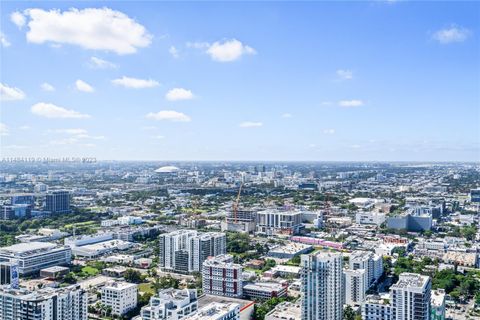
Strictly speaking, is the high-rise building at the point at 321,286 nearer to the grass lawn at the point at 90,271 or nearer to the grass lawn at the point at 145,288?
the grass lawn at the point at 145,288

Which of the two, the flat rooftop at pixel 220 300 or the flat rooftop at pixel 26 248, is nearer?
the flat rooftop at pixel 220 300

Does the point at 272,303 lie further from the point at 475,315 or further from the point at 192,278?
the point at 475,315

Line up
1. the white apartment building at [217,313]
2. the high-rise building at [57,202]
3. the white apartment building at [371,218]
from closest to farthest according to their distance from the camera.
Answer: the white apartment building at [217,313]
the white apartment building at [371,218]
the high-rise building at [57,202]

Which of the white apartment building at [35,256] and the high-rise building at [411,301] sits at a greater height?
the high-rise building at [411,301]

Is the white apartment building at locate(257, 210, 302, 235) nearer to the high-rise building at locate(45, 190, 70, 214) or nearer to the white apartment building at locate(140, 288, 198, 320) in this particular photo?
the high-rise building at locate(45, 190, 70, 214)

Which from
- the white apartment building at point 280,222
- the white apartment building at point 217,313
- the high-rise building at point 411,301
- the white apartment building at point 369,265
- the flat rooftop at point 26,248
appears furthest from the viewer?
the white apartment building at point 280,222

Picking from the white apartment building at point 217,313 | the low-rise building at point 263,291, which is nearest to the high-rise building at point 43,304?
the white apartment building at point 217,313

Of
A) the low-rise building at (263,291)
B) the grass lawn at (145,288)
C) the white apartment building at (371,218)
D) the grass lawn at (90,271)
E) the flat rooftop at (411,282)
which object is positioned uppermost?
the flat rooftop at (411,282)
